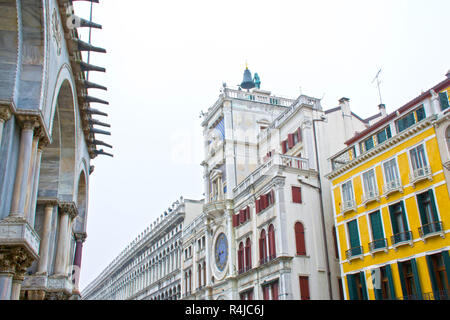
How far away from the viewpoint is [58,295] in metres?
21.3

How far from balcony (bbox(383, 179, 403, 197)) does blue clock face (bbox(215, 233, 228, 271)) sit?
62.7 feet

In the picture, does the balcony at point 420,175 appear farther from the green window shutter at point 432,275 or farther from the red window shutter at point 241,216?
the red window shutter at point 241,216

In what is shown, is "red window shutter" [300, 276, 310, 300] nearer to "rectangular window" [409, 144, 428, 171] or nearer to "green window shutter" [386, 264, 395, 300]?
"green window shutter" [386, 264, 395, 300]

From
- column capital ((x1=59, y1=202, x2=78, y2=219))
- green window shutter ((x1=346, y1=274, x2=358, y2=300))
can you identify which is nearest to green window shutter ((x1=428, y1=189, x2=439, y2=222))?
green window shutter ((x1=346, y1=274, x2=358, y2=300))

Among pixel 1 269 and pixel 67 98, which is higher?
pixel 67 98

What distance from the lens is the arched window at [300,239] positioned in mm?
34406

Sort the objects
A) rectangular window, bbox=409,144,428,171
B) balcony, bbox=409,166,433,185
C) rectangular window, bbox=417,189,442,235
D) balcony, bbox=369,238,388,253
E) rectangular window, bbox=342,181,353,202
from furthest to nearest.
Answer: rectangular window, bbox=342,181,353,202 → balcony, bbox=369,238,388,253 → rectangular window, bbox=409,144,428,171 → balcony, bbox=409,166,433,185 → rectangular window, bbox=417,189,442,235

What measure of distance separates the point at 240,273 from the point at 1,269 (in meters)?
28.0

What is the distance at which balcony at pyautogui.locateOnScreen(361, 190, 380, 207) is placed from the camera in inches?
1099

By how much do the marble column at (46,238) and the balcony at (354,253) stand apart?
18.2 metres

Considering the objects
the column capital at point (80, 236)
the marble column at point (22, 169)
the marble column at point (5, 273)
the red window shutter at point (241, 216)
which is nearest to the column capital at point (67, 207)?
the column capital at point (80, 236)

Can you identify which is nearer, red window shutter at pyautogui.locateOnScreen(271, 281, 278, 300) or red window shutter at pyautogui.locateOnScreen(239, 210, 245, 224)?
red window shutter at pyautogui.locateOnScreen(271, 281, 278, 300)

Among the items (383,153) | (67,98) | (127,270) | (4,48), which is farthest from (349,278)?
(127,270)

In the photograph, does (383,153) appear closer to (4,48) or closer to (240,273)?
(240,273)
